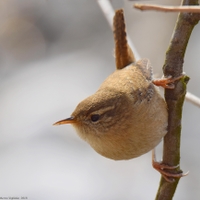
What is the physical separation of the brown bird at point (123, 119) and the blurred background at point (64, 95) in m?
0.81

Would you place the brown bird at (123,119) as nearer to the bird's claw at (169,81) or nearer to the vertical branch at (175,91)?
the vertical branch at (175,91)

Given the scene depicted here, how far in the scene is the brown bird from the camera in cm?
231

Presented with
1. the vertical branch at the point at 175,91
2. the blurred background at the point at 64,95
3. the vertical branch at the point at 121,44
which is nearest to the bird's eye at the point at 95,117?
the vertical branch at the point at 175,91

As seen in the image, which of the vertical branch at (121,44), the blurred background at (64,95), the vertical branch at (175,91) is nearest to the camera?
the vertical branch at (175,91)

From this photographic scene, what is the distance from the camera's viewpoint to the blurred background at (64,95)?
4.34 meters

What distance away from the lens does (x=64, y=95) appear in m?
5.57

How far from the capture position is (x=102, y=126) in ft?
7.93

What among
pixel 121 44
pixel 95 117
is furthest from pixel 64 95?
pixel 95 117

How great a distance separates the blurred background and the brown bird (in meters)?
0.81

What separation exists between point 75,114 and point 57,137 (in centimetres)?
→ 260

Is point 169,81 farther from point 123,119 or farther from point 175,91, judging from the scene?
point 123,119

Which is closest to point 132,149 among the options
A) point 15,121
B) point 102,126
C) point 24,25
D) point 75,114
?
point 102,126

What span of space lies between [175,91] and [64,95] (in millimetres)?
3549

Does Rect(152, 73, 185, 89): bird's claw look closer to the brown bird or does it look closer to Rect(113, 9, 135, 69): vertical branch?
the brown bird
